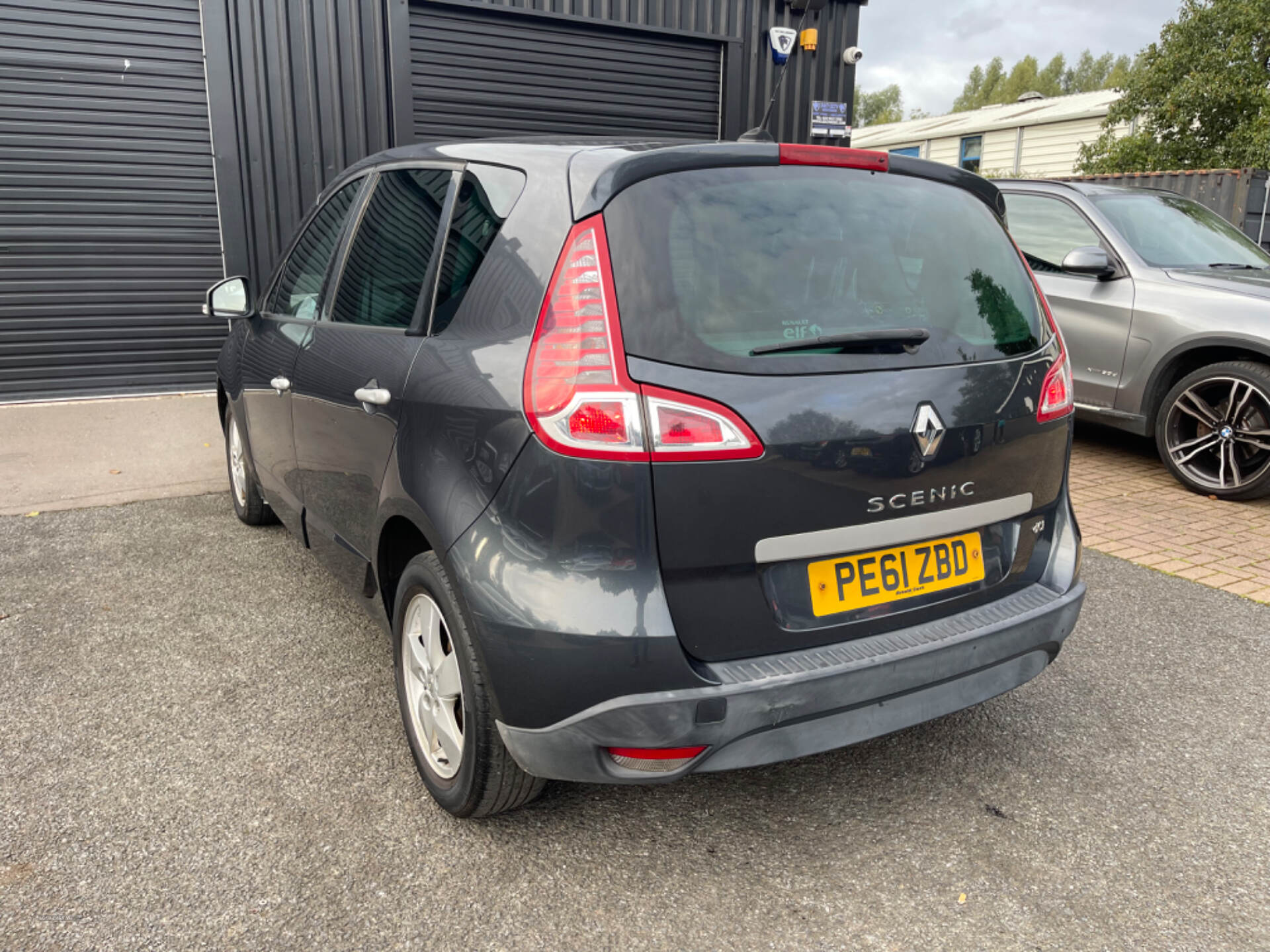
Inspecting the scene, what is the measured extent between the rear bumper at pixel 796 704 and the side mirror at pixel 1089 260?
4.32 m

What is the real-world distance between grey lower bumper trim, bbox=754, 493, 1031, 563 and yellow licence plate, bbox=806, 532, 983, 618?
25 mm

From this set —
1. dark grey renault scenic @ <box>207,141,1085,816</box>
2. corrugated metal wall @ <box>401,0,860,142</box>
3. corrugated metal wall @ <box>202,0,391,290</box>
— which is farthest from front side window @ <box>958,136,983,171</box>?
dark grey renault scenic @ <box>207,141,1085,816</box>

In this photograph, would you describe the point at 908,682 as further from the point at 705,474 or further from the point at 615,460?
the point at 615,460

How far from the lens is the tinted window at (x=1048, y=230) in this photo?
6.51 meters

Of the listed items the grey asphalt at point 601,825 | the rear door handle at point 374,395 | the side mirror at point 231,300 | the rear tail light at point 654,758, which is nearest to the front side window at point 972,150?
the side mirror at point 231,300

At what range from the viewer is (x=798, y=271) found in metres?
2.21

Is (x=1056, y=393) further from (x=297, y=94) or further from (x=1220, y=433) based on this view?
(x=297, y=94)

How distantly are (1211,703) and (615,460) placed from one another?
95.2 inches

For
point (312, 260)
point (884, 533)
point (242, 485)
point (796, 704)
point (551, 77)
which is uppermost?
point (551, 77)

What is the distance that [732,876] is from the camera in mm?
2301

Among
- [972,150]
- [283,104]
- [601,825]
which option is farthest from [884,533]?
[972,150]

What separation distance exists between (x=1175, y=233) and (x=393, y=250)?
5734 millimetres

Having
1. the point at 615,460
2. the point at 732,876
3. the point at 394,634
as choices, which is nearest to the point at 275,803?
the point at 394,634

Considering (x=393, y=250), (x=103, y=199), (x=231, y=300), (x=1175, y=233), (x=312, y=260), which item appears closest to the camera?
(x=393, y=250)
